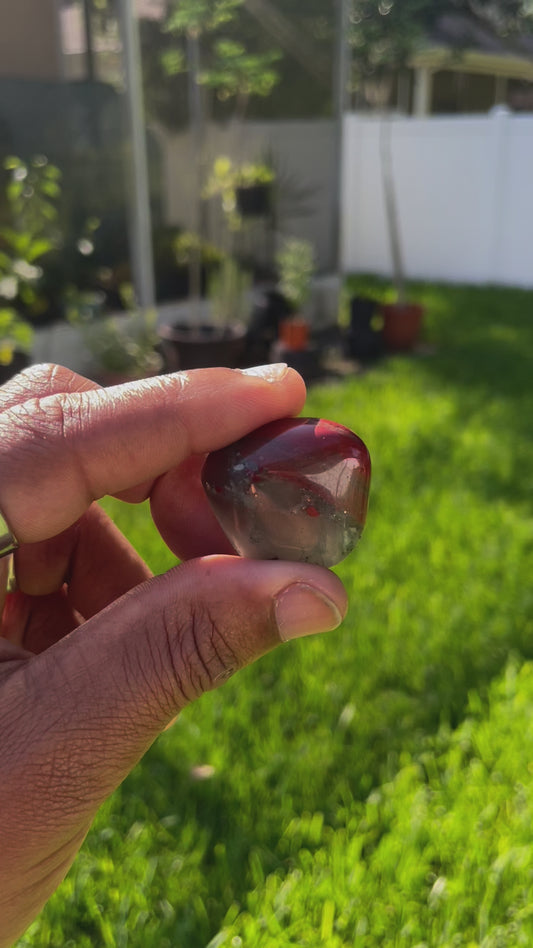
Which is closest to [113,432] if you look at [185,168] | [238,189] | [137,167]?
[137,167]

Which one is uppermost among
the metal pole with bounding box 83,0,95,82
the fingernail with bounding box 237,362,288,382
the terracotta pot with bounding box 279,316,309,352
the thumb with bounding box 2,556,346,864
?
the metal pole with bounding box 83,0,95,82

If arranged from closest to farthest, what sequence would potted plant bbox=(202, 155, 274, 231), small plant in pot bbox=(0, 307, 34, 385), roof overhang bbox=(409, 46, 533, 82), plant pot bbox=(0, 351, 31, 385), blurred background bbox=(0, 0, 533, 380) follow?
small plant in pot bbox=(0, 307, 34, 385), plant pot bbox=(0, 351, 31, 385), blurred background bbox=(0, 0, 533, 380), potted plant bbox=(202, 155, 274, 231), roof overhang bbox=(409, 46, 533, 82)

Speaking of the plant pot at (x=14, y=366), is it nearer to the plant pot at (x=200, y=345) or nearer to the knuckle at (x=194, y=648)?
the plant pot at (x=200, y=345)

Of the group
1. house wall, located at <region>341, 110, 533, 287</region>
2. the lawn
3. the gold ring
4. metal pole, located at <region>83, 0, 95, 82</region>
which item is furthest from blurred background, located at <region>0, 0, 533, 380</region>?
the gold ring

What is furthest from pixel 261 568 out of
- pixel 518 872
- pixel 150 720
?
pixel 518 872

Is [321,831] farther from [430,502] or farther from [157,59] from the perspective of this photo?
[157,59]

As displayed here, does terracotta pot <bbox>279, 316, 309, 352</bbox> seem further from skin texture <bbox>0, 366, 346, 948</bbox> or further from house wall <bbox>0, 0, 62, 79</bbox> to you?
skin texture <bbox>0, 366, 346, 948</bbox>
